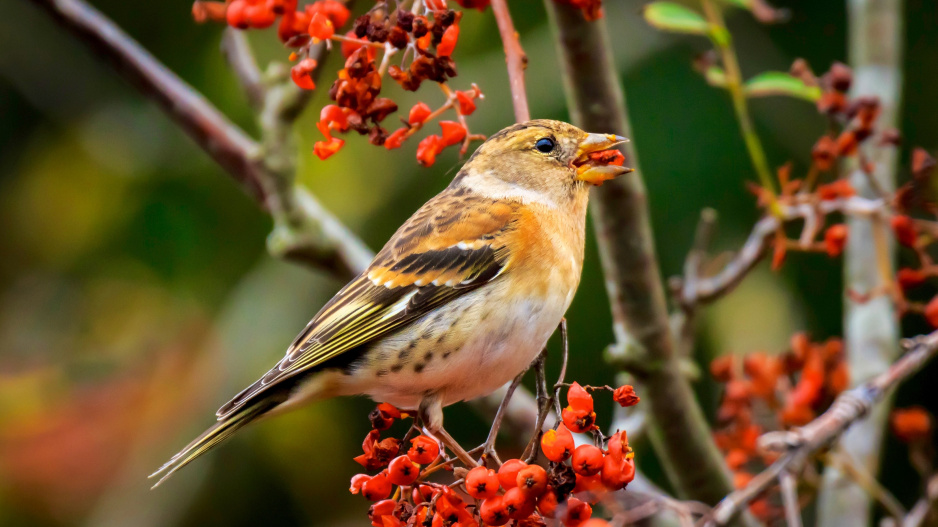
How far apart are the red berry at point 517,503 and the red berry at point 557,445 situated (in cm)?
6

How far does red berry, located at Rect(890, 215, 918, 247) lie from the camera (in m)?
1.74

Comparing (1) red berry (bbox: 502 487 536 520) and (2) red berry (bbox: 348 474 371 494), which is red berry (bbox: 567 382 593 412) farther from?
(2) red berry (bbox: 348 474 371 494)

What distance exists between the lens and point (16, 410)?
3.09m

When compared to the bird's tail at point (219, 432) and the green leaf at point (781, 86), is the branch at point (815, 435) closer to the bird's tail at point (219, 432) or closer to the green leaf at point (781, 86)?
the green leaf at point (781, 86)

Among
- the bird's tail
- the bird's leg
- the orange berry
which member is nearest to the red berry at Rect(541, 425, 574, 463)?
the bird's leg

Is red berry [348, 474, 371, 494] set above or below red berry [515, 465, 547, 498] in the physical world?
above

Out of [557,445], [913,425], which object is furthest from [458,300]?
[913,425]

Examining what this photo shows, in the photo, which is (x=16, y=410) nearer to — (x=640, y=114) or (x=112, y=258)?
(x=112, y=258)

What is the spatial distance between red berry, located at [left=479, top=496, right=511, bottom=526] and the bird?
12.5 inches

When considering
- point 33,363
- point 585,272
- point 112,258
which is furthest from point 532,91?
point 33,363

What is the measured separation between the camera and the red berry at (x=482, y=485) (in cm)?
117

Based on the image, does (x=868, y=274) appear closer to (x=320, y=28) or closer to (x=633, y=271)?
(x=633, y=271)

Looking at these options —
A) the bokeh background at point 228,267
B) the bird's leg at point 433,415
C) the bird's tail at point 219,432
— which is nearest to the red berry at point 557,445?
the bird's leg at point 433,415

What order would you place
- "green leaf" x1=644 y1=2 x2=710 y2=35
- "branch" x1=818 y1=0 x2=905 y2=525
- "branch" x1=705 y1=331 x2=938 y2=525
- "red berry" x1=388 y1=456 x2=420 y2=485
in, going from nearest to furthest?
"branch" x1=705 y1=331 x2=938 y2=525
"red berry" x1=388 y1=456 x2=420 y2=485
"green leaf" x1=644 y1=2 x2=710 y2=35
"branch" x1=818 y1=0 x2=905 y2=525
